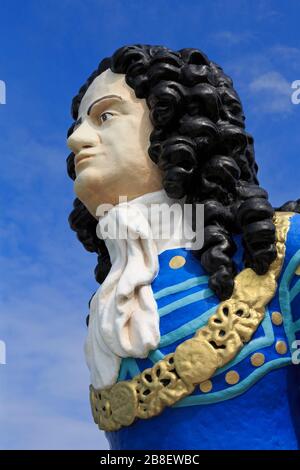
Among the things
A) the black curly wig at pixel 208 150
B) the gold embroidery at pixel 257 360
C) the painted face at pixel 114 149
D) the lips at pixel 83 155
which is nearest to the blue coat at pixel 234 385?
the gold embroidery at pixel 257 360

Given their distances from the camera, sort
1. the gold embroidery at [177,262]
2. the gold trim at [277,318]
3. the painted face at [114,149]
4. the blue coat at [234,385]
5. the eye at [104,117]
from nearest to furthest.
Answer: the blue coat at [234,385] → the gold trim at [277,318] → the gold embroidery at [177,262] → the painted face at [114,149] → the eye at [104,117]

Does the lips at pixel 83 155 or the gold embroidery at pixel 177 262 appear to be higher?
the lips at pixel 83 155

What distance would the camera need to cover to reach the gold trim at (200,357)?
10.6 ft

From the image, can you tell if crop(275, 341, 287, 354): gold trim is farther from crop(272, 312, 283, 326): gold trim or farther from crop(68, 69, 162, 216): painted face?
crop(68, 69, 162, 216): painted face

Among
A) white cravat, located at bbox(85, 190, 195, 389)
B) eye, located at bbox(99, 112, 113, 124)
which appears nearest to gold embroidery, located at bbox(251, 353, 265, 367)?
white cravat, located at bbox(85, 190, 195, 389)

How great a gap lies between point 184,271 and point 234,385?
0.57 metres

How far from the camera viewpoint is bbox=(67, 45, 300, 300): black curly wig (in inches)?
136

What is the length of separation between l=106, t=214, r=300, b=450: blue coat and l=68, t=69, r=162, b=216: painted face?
0.58 m

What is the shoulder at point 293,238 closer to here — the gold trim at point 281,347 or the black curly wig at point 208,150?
the black curly wig at point 208,150

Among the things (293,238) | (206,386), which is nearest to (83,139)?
(293,238)

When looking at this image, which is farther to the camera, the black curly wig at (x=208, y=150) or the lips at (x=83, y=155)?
the lips at (x=83, y=155)

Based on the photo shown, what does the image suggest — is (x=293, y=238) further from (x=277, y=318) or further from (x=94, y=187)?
(x=94, y=187)

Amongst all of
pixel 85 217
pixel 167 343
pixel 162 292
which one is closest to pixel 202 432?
pixel 167 343
